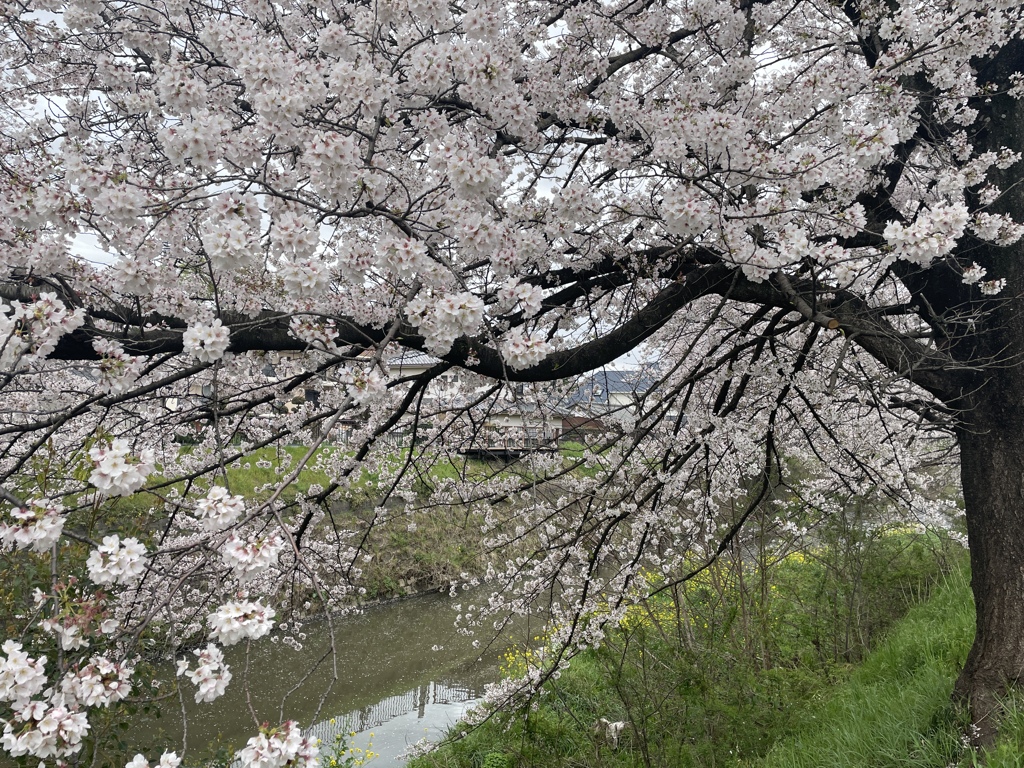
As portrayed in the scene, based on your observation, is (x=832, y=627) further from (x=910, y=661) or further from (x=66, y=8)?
(x=66, y=8)

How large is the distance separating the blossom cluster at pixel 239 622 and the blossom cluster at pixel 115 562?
26cm

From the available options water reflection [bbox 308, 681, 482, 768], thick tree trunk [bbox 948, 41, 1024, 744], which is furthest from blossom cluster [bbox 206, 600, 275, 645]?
water reflection [bbox 308, 681, 482, 768]

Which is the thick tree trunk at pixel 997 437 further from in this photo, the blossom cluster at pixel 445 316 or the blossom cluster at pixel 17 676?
the blossom cluster at pixel 17 676

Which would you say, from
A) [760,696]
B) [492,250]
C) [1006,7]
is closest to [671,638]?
[760,696]

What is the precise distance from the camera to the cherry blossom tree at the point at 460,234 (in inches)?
80.9

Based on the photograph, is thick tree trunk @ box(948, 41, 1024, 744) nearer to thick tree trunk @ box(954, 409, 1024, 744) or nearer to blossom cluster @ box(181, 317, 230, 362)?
thick tree trunk @ box(954, 409, 1024, 744)

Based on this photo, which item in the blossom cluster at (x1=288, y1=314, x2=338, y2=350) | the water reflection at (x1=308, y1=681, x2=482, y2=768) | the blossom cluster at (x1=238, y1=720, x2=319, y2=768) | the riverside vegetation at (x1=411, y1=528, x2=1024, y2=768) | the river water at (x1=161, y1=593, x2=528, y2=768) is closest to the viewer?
the blossom cluster at (x1=238, y1=720, x2=319, y2=768)

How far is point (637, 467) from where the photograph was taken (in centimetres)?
543

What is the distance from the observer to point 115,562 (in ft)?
5.36

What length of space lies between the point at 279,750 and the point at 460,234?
177 centimetres

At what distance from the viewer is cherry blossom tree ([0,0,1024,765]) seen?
6.74 ft

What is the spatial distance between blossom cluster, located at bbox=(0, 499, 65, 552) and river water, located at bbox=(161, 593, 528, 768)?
18.3ft

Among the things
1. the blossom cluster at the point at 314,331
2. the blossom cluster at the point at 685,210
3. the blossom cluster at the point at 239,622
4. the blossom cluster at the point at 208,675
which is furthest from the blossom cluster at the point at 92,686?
the blossom cluster at the point at 685,210

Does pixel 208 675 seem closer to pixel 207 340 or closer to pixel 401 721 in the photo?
pixel 207 340
